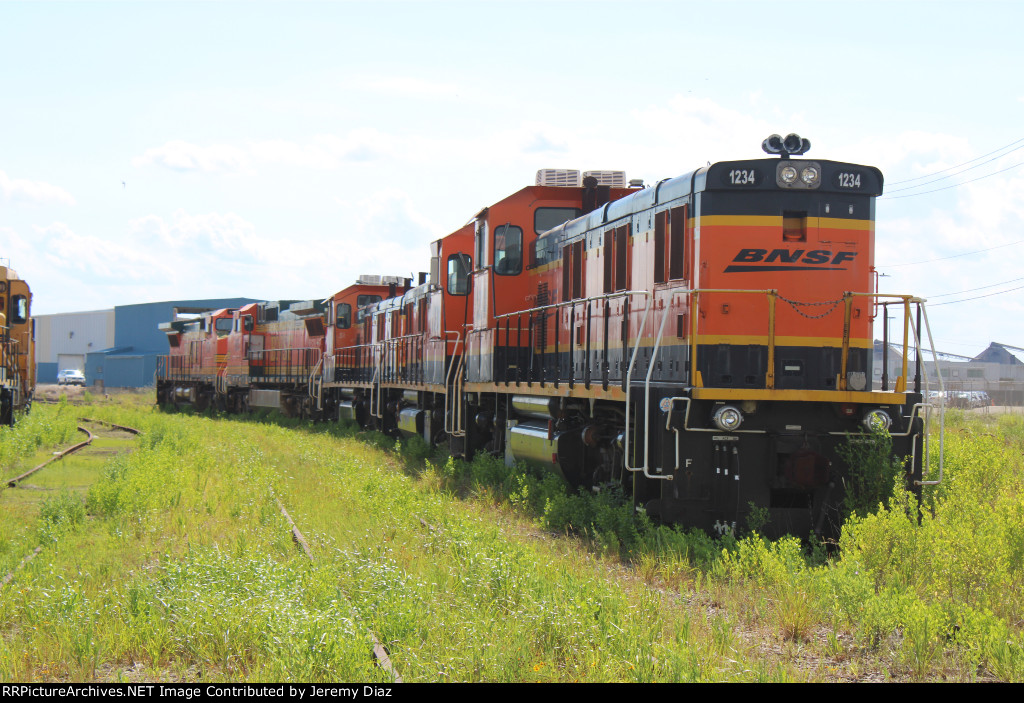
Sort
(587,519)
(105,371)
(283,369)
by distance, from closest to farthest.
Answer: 1. (587,519)
2. (283,369)
3. (105,371)

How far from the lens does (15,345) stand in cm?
2278

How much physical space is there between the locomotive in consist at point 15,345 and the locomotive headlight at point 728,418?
17517 mm

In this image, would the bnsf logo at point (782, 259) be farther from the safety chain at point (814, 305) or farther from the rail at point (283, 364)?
the rail at point (283, 364)

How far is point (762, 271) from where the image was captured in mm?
9039

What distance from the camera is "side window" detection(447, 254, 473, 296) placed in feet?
50.0

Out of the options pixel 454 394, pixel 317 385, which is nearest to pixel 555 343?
pixel 454 394

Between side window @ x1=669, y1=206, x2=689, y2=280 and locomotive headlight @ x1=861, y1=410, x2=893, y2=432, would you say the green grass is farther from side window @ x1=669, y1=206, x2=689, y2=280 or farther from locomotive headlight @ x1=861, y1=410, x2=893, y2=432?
side window @ x1=669, y1=206, x2=689, y2=280

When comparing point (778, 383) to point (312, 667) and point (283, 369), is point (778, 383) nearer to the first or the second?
point (312, 667)

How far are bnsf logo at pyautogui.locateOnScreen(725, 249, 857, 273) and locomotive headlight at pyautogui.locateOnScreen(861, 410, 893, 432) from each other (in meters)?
1.40

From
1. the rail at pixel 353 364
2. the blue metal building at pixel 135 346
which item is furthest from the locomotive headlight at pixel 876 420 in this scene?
the blue metal building at pixel 135 346

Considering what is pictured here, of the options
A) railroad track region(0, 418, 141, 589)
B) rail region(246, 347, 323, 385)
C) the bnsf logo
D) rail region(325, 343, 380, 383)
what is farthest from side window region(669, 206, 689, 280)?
rail region(246, 347, 323, 385)

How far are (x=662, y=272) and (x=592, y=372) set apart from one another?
1.80 m

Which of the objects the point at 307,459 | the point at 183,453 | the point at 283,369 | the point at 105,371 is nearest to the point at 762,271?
the point at 307,459

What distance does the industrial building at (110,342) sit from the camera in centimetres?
7856
